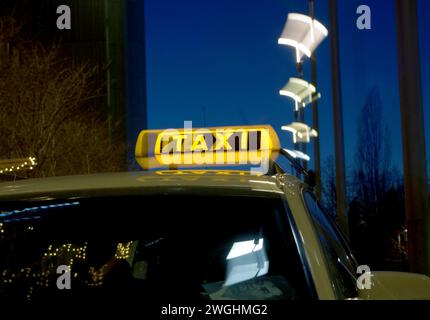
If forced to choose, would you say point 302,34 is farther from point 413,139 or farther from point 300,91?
point 413,139

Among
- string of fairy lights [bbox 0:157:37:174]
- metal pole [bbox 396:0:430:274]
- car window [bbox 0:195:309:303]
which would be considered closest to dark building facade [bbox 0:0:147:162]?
metal pole [bbox 396:0:430:274]

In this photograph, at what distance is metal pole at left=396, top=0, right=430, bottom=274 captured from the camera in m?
8.99

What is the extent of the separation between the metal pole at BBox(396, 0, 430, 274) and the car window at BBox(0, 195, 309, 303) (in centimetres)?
637

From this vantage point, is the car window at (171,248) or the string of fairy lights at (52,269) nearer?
the car window at (171,248)

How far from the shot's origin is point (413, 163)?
9164 millimetres

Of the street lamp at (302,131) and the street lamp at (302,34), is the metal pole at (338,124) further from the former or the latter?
the street lamp at (302,131)

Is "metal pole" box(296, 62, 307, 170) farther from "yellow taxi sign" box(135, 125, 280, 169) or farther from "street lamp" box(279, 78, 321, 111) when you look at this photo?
"yellow taxi sign" box(135, 125, 280, 169)

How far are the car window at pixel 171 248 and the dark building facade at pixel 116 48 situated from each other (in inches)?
1431

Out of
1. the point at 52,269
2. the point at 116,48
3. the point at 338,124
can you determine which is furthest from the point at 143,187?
the point at 116,48

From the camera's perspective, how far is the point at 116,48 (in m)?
45.9

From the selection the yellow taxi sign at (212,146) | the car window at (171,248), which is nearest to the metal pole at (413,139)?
the yellow taxi sign at (212,146)

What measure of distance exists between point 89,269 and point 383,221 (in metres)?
31.6

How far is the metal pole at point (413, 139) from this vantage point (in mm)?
8992
